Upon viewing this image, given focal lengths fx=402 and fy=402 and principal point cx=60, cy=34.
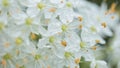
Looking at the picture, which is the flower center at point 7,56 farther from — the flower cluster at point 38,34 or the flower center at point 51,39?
the flower center at point 51,39

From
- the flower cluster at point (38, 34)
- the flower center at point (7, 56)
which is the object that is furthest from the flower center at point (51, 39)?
the flower center at point (7, 56)

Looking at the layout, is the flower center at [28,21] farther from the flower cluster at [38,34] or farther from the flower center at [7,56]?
the flower center at [7,56]

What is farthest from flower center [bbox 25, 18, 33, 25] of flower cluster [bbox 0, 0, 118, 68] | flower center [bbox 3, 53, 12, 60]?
flower center [bbox 3, 53, 12, 60]

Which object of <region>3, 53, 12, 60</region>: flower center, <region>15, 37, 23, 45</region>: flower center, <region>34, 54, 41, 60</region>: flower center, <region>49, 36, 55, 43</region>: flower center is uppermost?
<region>49, 36, 55, 43</region>: flower center

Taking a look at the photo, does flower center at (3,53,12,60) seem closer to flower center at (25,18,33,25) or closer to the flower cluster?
the flower cluster

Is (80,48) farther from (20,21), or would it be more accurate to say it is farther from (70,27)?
(20,21)

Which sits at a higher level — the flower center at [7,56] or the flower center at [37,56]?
the flower center at [37,56]

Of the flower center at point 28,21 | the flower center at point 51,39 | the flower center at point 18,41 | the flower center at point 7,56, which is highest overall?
the flower center at point 28,21

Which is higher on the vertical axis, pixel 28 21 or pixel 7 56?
pixel 28 21

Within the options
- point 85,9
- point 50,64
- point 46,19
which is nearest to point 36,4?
point 46,19

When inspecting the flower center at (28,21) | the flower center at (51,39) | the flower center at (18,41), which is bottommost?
the flower center at (18,41)

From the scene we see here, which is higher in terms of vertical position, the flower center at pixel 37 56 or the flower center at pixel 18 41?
the flower center at pixel 18 41
